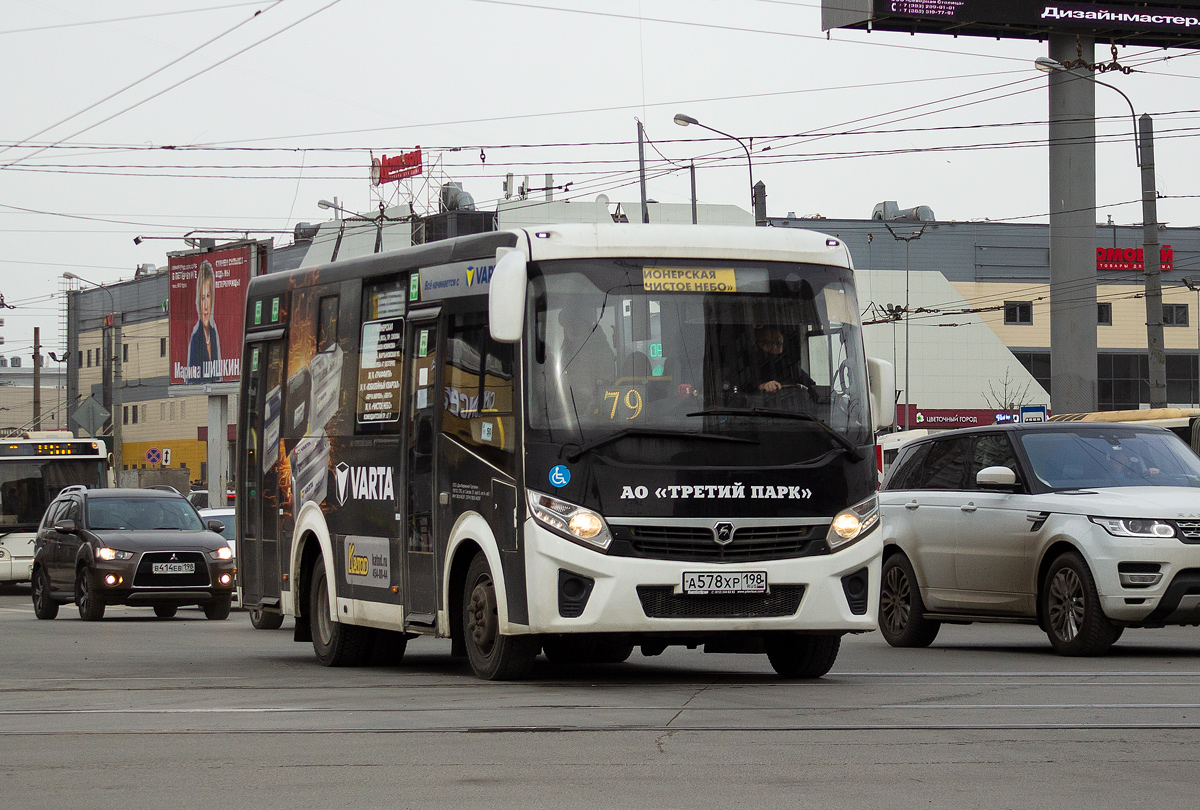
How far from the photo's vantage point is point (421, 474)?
12.6 m

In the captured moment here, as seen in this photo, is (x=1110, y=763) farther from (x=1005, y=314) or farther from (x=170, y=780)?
(x=1005, y=314)

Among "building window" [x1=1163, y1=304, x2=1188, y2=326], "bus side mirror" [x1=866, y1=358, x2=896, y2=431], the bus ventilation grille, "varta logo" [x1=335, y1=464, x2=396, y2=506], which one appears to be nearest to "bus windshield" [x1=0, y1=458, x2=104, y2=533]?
"varta logo" [x1=335, y1=464, x2=396, y2=506]

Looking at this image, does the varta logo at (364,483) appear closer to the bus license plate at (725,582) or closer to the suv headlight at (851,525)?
the bus license plate at (725,582)

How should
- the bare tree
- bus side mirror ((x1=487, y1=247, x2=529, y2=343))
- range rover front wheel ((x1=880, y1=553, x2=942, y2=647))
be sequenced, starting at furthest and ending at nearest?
the bare tree < range rover front wheel ((x1=880, y1=553, x2=942, y2=647)) < bus side mirror ((x1=487, y1=247, x2=529, y2=343))

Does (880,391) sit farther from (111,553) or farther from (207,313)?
(207,313)

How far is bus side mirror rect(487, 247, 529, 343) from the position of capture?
11062 mm

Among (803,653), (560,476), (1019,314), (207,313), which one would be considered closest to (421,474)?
(560,476)

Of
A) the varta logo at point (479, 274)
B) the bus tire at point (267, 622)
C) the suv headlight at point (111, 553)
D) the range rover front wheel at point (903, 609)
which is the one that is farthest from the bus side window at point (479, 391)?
the suv headlight at point (111, 553)

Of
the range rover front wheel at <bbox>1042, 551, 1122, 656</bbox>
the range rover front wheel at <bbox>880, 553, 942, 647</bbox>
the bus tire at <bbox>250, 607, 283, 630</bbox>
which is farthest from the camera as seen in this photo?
the bus tire at <bbox>250, 607, 283, 630</bbox>

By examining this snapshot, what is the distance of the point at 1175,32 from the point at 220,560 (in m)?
31.1

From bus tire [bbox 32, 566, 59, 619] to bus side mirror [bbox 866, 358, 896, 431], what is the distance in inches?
678

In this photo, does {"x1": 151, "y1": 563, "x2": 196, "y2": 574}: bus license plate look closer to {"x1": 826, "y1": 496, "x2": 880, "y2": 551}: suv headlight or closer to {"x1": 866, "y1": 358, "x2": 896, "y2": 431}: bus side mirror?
{"x1": 866, "y1": 358, "x2": 896, "y2": 431}: bus side mirror

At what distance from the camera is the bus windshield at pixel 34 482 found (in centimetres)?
3412

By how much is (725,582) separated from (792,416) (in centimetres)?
113
